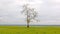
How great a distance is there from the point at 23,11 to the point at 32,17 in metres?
3.97

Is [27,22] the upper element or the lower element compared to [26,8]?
lower

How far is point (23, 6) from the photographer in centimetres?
6097

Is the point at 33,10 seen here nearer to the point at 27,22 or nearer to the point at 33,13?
the point at 33,13

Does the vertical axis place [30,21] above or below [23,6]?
below

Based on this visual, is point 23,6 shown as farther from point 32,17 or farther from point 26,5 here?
point 32,17

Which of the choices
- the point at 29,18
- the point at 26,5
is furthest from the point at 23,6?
the point at 29,18

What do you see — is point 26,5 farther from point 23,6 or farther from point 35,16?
point 35,16

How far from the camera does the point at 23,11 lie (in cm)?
6134

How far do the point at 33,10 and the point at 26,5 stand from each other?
3.03 meters

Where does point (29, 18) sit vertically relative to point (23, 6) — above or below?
below

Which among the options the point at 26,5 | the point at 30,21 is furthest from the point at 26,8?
the point at 30,21

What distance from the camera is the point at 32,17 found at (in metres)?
62.4

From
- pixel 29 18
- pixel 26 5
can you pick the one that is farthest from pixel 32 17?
pixel 26 5

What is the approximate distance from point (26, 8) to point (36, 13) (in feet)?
13.0
